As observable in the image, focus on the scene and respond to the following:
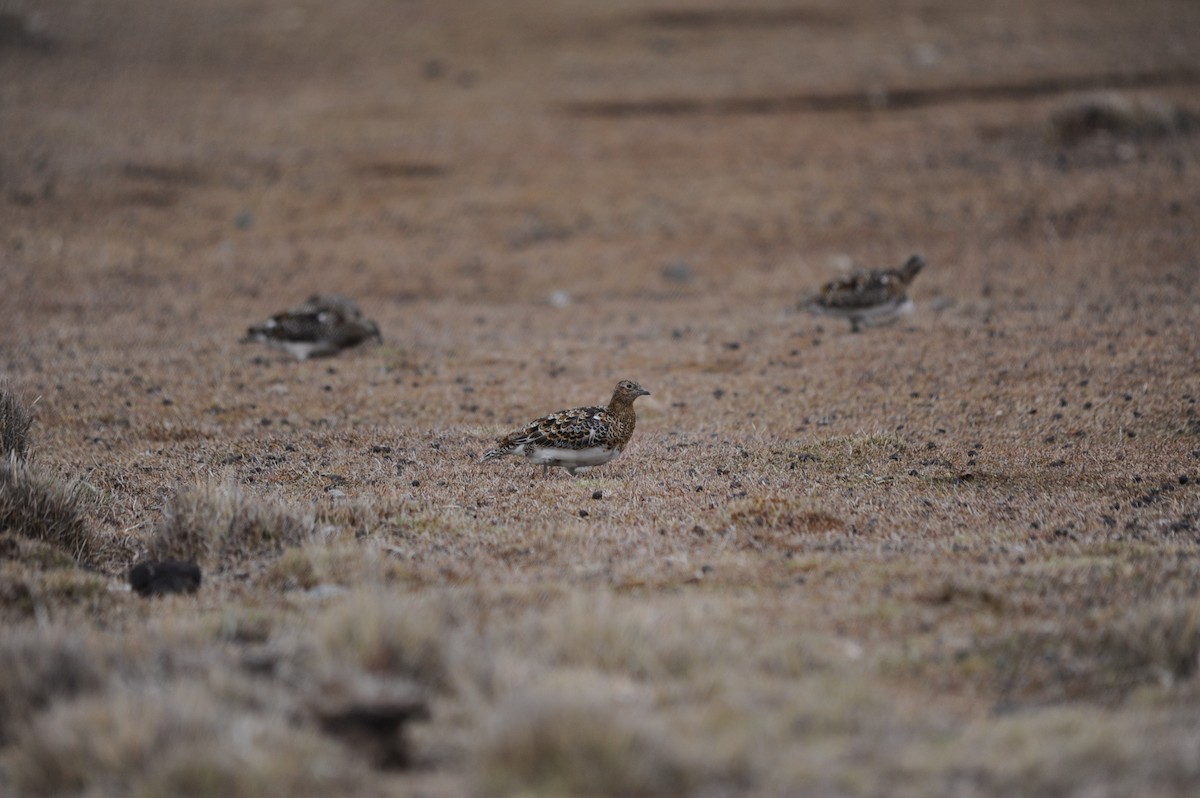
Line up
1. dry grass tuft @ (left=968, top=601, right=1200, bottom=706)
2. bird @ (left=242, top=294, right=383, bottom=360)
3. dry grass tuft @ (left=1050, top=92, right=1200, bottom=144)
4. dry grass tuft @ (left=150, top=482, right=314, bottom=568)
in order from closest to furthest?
dry grass tuft @ (left=968, top=601, right=1200, bottom=706), dry grass tuft @ (left=150, top=482, right=314, bottom=568), bird @ (left=242, top=294, right=383, bottom=360), dry grass tuft @ (left=1050, top=92, right=1200, bottom=144)

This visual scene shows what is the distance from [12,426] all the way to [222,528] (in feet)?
13.0

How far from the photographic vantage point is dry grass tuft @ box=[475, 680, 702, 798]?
4.70 meters

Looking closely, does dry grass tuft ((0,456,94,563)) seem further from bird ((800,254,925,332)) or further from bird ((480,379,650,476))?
bird ((800,254,925,332))

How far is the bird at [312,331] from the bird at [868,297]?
25.5 feet

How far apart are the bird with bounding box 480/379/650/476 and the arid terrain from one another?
11.4 inches

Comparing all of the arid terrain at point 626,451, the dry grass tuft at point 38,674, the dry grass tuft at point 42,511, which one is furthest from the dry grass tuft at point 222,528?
the dry grass tuft at point 38,674

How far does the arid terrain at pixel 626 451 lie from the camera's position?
5113mm

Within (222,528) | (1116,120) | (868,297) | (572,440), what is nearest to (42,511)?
(222,528)

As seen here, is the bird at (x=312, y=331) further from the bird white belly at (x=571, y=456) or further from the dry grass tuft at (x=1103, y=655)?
the dry grass tuft at (x=1103, y=655)

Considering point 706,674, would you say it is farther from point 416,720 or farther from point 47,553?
point 47,553

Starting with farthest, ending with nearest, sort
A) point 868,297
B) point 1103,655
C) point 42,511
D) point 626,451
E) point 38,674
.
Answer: point 868,297 → point 626,451 → point 42,511 → point 1103,655 → point 38,674

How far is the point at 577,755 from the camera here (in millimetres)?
4766

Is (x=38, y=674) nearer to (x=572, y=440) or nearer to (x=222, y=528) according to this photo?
(x=222, y=528)

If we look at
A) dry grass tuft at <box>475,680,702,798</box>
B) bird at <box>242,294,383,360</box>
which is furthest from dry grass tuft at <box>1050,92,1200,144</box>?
dry grass tuft at <box>475,680,702,798</box>
